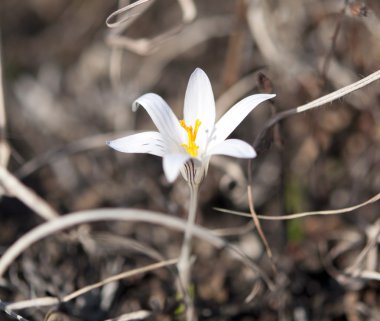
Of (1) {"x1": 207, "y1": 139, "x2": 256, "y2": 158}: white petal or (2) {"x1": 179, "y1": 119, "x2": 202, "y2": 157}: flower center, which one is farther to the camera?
(2) {"x1": 179, "y1": 119, "x2": 202, "y2": 157}: flower center

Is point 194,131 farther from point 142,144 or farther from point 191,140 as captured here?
point 142,144

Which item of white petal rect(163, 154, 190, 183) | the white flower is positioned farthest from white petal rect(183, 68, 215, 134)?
white petal rect(163, 154, 190, 183)

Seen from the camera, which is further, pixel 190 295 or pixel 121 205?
pixel 121 205

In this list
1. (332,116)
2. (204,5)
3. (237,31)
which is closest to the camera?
(237,31)

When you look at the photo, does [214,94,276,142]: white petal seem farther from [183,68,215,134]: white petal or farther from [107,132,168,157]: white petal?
[107,132,168,157]: white petal

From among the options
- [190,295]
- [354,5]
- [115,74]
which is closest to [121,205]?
[115,74]

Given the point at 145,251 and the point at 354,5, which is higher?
the point at 354,5

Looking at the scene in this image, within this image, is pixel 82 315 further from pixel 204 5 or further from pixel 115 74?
pixel 204 5

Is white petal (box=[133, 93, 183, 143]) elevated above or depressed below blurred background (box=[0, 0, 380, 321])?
above
